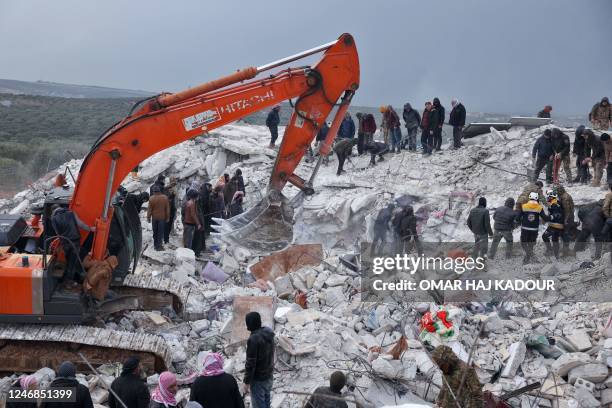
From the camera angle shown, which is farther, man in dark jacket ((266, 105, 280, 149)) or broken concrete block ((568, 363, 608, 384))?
man in dark jacket ((266, 105, 280, 149))

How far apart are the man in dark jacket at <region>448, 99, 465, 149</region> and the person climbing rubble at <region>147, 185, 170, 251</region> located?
7.83m

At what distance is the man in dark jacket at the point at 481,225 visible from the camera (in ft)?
39.0

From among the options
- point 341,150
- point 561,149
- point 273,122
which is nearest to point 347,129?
point 341,150

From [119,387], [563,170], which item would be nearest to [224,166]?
[563,170]

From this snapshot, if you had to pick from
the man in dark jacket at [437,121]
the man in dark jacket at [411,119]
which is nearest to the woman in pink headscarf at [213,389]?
the man in dark jacket at [437,121]

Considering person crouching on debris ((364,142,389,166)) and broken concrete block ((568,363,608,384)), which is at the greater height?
person crouching on debris ((364,142,389,166))

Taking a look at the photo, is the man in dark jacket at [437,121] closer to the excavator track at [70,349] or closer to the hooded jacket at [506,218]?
the hooded jacket at [506,218]

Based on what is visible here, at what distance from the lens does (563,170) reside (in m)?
15.1

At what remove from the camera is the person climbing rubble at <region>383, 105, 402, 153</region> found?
682 inches

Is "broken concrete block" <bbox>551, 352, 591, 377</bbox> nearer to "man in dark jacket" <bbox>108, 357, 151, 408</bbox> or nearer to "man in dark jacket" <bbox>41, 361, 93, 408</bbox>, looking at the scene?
"man in dark jacket" <bbox>108, 357, 151, 408</bbox>

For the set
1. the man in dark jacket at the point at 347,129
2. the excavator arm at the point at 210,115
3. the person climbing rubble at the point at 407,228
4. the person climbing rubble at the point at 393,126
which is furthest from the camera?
the man in dark jacket at the point at 347,129

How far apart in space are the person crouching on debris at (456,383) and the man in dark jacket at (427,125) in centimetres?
1128

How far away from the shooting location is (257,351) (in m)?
6.21

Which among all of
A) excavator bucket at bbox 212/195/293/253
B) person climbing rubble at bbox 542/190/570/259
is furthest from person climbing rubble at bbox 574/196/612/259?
excavator bucket at bbox 212/195/293/253
